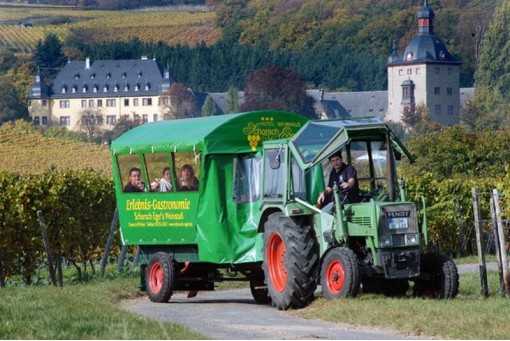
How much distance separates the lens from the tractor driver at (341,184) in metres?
18.5

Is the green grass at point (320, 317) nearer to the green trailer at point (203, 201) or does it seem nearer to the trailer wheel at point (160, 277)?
the trailer wheel at point (160, 277)

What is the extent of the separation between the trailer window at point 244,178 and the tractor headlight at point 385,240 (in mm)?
2449

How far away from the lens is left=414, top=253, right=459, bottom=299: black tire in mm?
18234

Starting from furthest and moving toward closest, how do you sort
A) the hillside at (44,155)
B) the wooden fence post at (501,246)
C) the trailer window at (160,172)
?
the hillside at (44,155)
the trailer window at (160,172)
the wooden fence post at (501,246)

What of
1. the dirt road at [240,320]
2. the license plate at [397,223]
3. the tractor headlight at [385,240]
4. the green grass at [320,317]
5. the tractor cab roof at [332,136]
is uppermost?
the tractor cab roof at [332,136]

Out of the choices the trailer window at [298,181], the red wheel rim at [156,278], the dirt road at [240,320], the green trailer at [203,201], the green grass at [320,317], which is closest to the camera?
the green grass at [320,317]

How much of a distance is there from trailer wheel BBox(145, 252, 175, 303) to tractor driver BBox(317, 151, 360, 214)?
2798 mm

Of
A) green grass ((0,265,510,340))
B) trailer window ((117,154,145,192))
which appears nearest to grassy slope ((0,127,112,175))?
trailer window ((117,154,145,192))

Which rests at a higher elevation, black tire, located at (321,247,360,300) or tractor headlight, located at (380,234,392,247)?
tractor headlight, located at (380,234,392,247)

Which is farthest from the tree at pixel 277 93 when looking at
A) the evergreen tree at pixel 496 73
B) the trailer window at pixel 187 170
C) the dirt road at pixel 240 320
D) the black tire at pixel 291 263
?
the black tire at pixel 291 263

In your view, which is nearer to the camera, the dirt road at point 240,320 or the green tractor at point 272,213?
the dirt road at point 240,320

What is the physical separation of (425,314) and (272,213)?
153 inches

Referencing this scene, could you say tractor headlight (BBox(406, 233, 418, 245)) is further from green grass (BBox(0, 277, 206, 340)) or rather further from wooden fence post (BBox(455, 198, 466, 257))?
wooden fence post (BBox(455, 198, 466, 257))

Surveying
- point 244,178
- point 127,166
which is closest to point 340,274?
point 244,178
